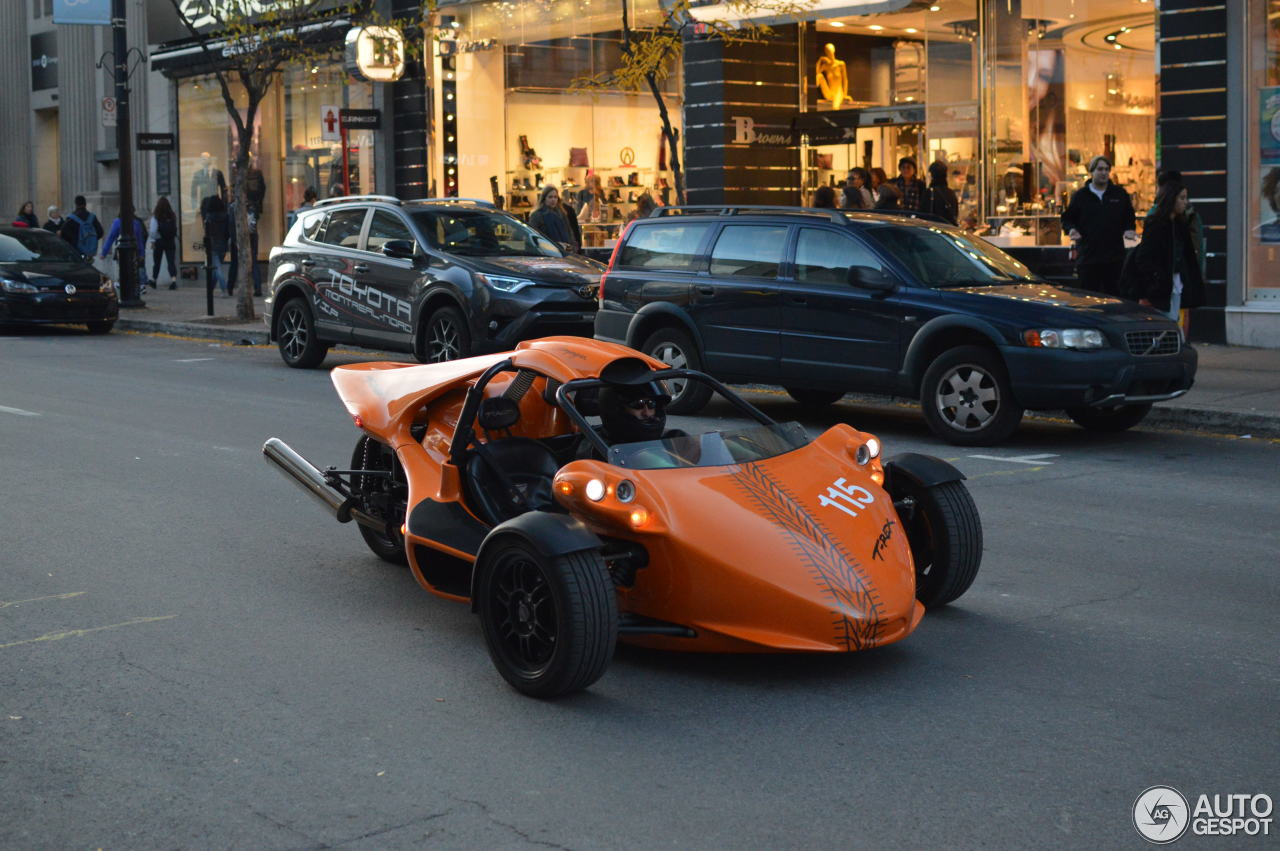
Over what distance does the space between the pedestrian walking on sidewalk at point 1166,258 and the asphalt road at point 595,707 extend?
661 cm

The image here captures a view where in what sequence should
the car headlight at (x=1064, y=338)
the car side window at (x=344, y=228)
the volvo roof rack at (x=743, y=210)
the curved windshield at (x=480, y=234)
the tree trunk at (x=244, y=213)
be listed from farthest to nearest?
the tree trunk at (x=244, y=213), the car side window at (x=344, y=228), the curved windshield at (x=480, y=234), the volvo roof rack at (x=743, y=210), the car headlight at (x=1064, y=338)

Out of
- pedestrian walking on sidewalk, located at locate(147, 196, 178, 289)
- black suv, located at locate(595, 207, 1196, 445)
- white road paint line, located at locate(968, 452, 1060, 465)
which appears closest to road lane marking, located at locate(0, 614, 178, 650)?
white road paint line, located at locate(968, 452, 1060, 465)

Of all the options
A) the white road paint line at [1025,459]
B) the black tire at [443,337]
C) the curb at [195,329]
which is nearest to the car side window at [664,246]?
the black tire at [443,337]

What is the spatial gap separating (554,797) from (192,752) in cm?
125

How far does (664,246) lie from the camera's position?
14.0m

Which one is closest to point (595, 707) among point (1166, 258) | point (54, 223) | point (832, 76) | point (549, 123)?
point (1166, 258)

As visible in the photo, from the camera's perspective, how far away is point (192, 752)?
516cm

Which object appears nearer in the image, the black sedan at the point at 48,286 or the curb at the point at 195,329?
the curb at the point at 195,329

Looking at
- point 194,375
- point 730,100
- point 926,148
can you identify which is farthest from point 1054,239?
point 194,375

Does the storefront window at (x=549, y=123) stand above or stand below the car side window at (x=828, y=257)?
above

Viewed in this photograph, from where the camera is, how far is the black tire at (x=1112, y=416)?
40.7 ft

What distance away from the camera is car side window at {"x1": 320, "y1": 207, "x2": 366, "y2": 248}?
56.6 ft

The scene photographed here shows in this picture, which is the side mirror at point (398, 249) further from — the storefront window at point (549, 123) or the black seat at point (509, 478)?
the storefront window at point (549, 123)

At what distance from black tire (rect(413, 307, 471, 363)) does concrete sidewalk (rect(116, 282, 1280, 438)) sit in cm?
268
